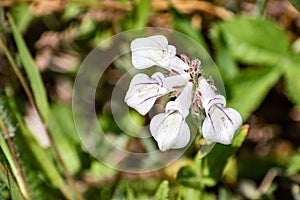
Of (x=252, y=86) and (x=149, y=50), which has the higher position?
(x=149, y=50)

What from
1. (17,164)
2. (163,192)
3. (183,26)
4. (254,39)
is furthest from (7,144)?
(254,39)

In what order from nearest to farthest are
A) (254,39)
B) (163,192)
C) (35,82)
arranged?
(163,192)
(35,82)
(254,39)

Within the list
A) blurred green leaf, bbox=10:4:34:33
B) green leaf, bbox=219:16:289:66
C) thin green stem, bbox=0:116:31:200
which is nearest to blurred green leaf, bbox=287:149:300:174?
green leaf, bbox=219:16:289:66

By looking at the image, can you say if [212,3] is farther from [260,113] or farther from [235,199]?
[235,199]

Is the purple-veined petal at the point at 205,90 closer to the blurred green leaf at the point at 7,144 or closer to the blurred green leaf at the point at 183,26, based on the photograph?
the blurred green leaf at the point at 7,144

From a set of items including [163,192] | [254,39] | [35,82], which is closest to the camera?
[163,192]

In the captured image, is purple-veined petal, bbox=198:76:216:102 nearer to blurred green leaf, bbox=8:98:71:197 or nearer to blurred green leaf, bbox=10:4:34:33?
blurred green leaf, bbox=8:98:71:197

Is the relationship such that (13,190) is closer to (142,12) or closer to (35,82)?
(35,82)

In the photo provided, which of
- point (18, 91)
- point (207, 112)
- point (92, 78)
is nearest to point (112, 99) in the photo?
point (92, 78)
